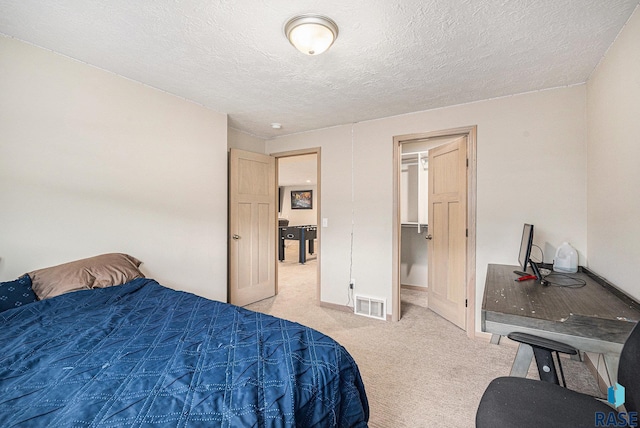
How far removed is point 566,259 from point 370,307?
6.45 ft

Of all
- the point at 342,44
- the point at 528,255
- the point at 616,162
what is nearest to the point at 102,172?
the point at 342,44

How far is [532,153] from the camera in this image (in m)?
2.57

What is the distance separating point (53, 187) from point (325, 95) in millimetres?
2293

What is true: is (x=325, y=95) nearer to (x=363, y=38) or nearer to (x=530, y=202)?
(x=363, y=38)

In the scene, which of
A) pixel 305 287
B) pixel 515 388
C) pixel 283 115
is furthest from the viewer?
pixel 305 287

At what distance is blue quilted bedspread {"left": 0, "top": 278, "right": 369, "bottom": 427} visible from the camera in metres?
0.80

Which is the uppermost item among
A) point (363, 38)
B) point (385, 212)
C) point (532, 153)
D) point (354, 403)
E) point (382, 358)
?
point (363, 38)

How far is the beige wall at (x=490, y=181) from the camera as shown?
96.0 inches

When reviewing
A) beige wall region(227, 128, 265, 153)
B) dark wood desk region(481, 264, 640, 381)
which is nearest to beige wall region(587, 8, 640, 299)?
dark wood desk region(481, 264, 640, 381)

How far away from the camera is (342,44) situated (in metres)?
1.84

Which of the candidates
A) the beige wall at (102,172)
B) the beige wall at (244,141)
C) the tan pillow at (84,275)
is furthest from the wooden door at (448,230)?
the tan pillow at (84,275)

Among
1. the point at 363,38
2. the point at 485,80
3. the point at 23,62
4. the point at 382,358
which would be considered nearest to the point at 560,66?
the point at 485,80

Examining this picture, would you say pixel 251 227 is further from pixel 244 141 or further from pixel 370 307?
pixel 370 307

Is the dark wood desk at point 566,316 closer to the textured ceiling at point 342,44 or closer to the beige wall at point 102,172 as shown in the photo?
the textured ceiling at point 342,44
